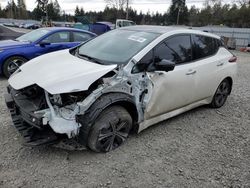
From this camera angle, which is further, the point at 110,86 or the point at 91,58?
the point at 91,58

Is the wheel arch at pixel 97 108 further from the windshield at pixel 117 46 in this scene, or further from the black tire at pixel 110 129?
the windshield at pixel 117 46

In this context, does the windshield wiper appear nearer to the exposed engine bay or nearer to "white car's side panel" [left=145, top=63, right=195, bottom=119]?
the exposed engine bay

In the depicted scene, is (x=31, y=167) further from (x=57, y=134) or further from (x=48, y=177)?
(x=57, y=134)

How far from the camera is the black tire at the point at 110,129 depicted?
2.98 m

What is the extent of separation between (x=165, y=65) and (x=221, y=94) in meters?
2.29

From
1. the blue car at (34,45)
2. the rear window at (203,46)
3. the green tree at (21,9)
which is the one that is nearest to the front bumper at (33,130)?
the rear window at (203,46)

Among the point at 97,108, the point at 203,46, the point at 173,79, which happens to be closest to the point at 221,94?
the point at 203,46

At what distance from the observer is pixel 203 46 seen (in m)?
4.35

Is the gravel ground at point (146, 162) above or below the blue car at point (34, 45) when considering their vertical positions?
below

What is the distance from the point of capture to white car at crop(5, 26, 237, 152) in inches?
110

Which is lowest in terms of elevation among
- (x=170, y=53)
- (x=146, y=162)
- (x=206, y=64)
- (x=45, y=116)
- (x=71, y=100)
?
(x=146, y=162)

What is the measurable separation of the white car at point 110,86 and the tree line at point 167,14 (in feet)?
111

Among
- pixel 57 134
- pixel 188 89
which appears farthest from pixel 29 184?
pixel 188 89

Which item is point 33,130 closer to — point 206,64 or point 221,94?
point 206,64
